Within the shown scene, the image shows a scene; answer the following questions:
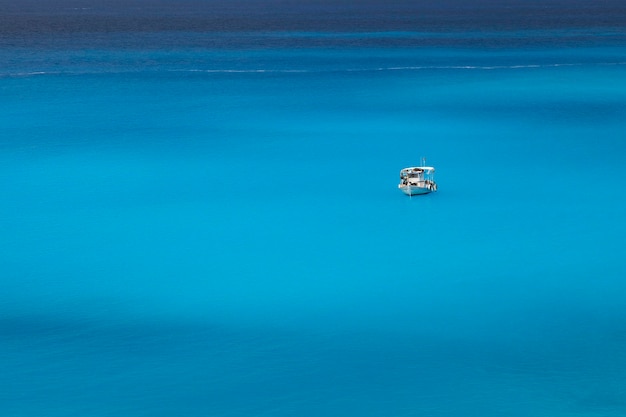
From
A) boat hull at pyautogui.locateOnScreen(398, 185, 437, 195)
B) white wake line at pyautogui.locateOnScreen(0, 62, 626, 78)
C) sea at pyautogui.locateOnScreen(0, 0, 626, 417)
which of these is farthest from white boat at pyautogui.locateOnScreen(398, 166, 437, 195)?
white wake line at pyautogui.locateOnScreen(0, 62, 626, 78)

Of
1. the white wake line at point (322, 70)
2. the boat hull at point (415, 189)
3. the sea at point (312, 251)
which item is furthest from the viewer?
the white wake line at point (322, 70)

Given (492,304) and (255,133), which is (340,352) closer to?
(492,304)

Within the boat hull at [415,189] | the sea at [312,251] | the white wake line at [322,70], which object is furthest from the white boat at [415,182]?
the white wake line at [322,70]

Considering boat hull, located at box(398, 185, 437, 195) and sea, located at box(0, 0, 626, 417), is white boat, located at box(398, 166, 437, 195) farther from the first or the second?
sea, located at box(0, 0, 626, 417)

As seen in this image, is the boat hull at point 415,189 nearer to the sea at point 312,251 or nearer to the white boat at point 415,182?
the white boat at point 415,182

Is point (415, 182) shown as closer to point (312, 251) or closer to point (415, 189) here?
point (415, 189)

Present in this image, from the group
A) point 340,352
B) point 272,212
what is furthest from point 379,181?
point 340,352

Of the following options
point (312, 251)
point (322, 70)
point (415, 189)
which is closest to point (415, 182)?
point (415, 189)
